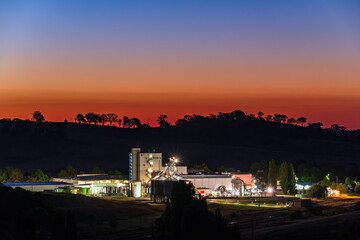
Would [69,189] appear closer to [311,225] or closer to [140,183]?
[140,183]

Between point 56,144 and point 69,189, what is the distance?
99965 mm

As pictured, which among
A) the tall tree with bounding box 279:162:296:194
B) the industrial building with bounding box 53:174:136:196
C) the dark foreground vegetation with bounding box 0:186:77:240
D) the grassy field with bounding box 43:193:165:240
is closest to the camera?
the dark foreground vegetation with bounding box 0:186:77:240

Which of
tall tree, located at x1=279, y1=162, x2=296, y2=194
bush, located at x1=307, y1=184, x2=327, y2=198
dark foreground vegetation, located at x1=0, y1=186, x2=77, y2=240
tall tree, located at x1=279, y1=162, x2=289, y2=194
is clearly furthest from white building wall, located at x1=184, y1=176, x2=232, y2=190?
dark foreground vegetation, located at x1=0, y1=186, x2=77, y2=240

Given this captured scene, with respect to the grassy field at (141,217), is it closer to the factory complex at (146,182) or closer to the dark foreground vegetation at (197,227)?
the dark foreground vegetation at (197,227)

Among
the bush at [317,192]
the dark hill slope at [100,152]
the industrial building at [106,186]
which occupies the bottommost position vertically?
the bush at [317,192]

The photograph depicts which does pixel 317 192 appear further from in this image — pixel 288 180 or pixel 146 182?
pixel 146 182

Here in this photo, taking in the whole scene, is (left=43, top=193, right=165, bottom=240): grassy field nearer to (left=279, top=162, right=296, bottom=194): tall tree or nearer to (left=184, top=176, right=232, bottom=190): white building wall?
(left=184, top=176, right=232, bottom=190): white building wall

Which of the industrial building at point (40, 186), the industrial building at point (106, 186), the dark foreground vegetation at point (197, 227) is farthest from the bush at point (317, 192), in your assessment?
the dark foreground vegetation at point (197, 227)

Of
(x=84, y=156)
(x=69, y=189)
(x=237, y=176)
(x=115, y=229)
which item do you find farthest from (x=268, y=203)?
(x=84, y=156)

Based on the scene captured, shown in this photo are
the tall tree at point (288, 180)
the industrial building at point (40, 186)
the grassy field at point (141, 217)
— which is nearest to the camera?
the grassy field at point (141, 217)

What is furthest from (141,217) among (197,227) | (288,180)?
(288,180)

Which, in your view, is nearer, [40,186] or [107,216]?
[107,216]

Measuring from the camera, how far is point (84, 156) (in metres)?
166

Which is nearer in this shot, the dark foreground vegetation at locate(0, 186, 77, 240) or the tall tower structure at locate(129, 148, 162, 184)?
the dark foreground vegetation at locate(0, 186, 77, 240)
